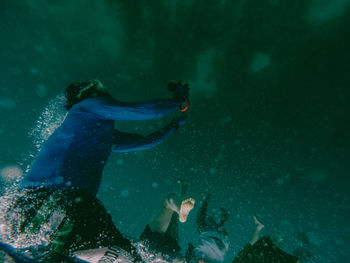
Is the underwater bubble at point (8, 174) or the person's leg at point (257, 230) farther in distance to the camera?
the underwater bubble at point (8, 174)

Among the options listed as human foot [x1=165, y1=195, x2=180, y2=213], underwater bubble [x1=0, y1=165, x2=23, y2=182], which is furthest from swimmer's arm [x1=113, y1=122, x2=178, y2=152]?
underwater bubble [x1=0, y1=165, x2=23, y2=182]

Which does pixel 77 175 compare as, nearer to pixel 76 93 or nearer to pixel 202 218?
pixel 76 93

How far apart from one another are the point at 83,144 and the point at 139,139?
0.94 meters

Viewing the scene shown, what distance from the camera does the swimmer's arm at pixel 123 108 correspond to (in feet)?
5.38

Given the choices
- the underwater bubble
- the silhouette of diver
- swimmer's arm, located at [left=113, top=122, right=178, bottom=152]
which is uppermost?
the underwater bubble

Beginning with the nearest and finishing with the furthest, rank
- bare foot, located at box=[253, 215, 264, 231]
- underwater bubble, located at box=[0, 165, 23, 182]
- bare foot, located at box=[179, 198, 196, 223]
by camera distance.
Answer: bare foot, located at box=[179, 198, 196, 223] < bare foot, located at box=[253, 215, 264, 231] < underwater bubble, located at box=[0, 165, 23, 182]

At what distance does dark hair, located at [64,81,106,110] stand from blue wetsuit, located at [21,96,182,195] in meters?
0.06

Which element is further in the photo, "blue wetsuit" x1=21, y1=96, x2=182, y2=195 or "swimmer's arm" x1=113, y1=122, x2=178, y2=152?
"swimmer's arm" x1=113, y1=122, x2=178, y2=152

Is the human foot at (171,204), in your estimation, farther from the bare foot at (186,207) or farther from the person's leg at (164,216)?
the bare foot at (186,207)

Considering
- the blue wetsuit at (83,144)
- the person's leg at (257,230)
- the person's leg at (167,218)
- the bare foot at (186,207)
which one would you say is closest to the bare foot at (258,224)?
the person's leg at (257,230)

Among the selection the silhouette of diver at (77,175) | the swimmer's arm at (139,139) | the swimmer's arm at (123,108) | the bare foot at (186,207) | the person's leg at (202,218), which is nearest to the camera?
the silhouette of diver at (77,175)

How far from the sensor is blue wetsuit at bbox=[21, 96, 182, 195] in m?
1.42

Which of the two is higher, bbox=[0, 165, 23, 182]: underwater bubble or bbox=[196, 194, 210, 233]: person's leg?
bbox=[0, 165, 23, 182]: underwater bubble

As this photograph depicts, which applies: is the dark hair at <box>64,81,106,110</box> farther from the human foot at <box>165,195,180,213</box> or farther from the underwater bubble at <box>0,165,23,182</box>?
the underwater bubble at <box>0,165,23,182</box>
